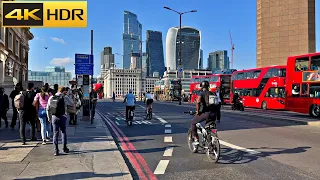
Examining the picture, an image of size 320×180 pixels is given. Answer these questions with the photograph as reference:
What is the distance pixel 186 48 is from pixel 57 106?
13380 centimetres

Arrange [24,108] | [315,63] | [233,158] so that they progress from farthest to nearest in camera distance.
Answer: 1. [315,63]
2. [24,108]
3. [233,158]

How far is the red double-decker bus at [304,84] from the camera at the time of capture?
1959 centimetres

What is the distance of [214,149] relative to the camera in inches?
287

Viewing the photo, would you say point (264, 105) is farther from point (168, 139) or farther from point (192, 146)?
point (192, 146)

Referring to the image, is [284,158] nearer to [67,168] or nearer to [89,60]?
[67,168]

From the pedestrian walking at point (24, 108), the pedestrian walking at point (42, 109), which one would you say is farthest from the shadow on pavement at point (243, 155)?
the pedestrian walking at point (24, 108)

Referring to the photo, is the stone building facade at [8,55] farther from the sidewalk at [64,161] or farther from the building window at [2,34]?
the sidewalk at [64,161]

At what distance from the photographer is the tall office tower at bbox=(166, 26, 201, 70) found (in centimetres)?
13025

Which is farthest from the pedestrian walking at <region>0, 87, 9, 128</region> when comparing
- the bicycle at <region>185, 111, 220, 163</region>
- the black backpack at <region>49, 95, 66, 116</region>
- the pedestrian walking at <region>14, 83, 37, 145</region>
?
the bicycle at <region>185, 111, 220, 163</region>

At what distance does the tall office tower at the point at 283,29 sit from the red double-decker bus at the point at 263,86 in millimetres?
59811

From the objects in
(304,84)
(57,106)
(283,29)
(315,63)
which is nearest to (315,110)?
(304,84)

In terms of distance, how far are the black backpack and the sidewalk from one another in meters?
1.05

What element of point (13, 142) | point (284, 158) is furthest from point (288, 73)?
point (13, 142)

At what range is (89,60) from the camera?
17.3m
